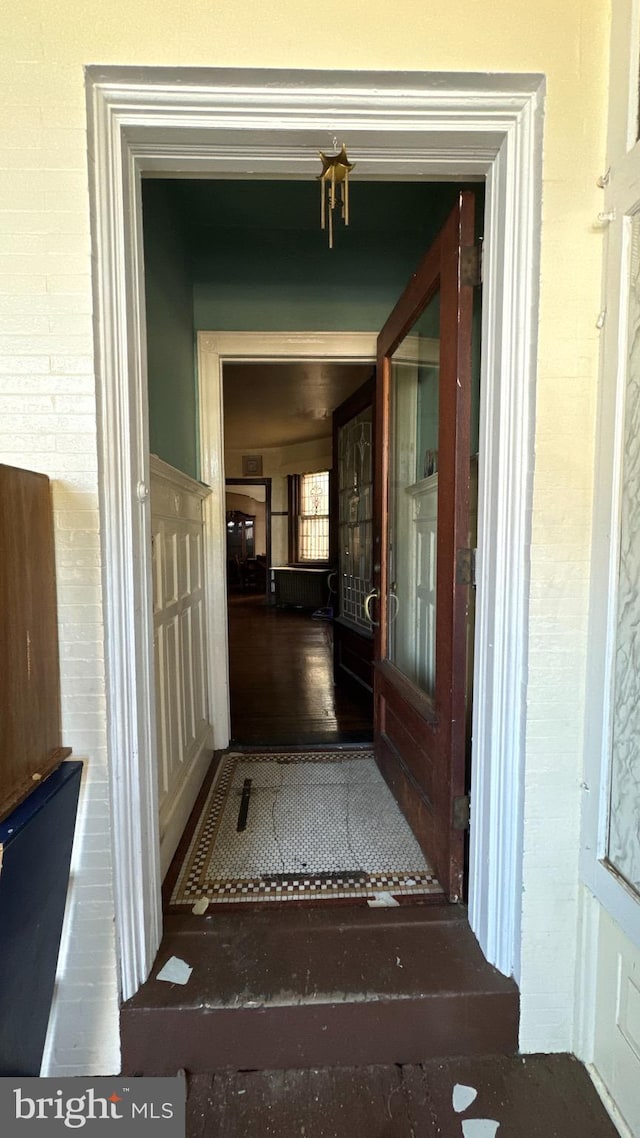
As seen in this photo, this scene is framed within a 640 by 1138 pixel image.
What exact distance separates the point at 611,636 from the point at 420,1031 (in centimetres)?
107

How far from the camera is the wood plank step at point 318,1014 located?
3.75 ft

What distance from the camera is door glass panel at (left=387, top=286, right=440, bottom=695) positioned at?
1.80 meters

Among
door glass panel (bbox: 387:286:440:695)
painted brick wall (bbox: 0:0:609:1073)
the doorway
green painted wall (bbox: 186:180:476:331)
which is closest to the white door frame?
painted brick wall (bbox: 0:0:609:1073)

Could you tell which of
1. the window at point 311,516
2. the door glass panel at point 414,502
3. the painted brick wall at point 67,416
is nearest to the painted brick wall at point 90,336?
the painted brick wall at point 67,416

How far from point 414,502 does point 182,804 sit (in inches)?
60.7

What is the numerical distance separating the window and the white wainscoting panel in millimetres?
5345

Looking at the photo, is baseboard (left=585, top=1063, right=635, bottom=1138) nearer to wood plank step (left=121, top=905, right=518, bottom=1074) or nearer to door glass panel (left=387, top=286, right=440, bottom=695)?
wood plank step (left=121, top=905, right=518, bottom=1074)

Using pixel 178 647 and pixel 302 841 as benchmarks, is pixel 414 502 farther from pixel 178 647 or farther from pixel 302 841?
pixel 302 841

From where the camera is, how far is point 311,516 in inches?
315

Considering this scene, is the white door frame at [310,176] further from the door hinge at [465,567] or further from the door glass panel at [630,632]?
the door glass panel at [630,632]

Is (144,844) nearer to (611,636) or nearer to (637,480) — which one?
(611,636)

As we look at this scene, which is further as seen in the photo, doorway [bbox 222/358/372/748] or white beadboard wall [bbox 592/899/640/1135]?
doorway [bbox 222/358/372/748]

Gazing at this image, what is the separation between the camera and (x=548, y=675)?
44.7 inches

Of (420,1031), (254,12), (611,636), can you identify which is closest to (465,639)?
(611,636)
